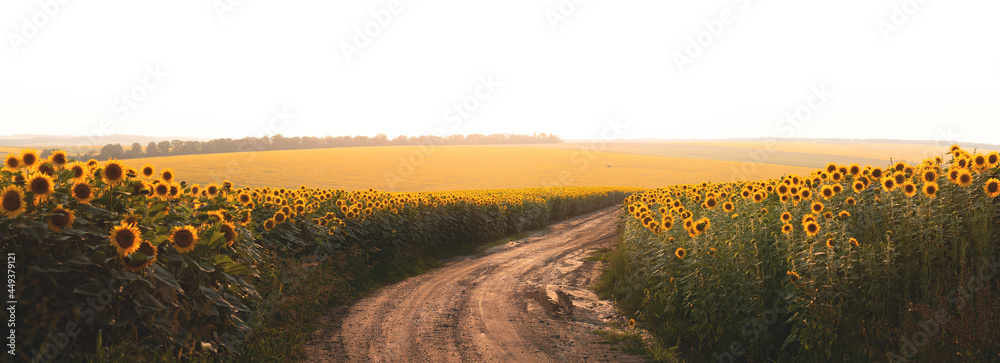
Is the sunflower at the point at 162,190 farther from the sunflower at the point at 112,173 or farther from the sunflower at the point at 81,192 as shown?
the sunflower at the point at 81,192

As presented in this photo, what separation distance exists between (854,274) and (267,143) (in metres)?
91.7

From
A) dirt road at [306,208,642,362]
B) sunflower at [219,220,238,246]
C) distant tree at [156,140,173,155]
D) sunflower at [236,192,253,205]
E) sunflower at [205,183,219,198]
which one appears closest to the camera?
sunflower at [219,220,238,246]

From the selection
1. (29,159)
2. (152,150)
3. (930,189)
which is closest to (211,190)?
(29,159)

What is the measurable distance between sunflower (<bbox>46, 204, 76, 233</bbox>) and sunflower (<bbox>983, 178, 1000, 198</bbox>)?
8660mm

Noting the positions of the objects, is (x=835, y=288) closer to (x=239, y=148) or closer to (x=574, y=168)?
(x=574, y=168)

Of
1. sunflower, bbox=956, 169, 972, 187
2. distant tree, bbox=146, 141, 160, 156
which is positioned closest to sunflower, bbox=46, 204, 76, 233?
sunflower, bbox=956, 169, 972, 187

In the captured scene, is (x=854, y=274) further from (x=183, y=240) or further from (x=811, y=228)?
(x=183, y=240)

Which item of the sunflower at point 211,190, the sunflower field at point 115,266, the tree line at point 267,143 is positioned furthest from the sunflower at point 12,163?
the tree line at point 267,143

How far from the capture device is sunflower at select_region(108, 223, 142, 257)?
13.9ft

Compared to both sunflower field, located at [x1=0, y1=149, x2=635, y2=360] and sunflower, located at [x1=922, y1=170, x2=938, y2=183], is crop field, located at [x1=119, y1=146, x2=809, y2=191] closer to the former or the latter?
sunflower field, located at [x1=0, y1=149, x2=635, y2=360]

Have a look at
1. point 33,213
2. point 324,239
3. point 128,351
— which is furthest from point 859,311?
point 324,239

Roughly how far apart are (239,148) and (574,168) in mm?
49718

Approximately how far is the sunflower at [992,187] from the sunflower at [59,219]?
8660 mm

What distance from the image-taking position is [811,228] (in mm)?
5750
